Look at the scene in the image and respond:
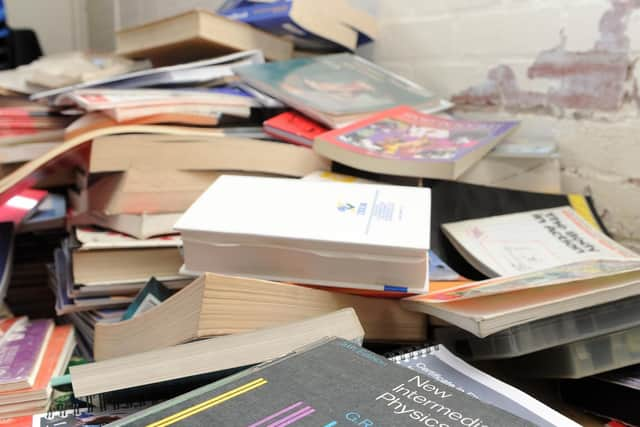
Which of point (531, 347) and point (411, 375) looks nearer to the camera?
point (411, 375)

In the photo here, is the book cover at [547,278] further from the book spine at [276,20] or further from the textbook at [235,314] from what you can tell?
the book spine at [276,20]

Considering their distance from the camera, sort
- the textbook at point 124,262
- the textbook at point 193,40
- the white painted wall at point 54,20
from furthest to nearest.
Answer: the white painted wall at point 54,20, the textbook at point 193,40, the textbook at point 124,262

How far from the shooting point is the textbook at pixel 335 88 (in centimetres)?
95

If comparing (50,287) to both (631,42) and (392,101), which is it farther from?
(631,42)

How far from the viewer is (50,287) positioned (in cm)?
105

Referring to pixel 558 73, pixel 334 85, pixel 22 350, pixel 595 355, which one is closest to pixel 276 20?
pixel 334 85

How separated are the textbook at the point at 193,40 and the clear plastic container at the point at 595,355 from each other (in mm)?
783

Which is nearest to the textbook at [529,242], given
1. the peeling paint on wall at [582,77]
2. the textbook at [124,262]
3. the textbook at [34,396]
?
the peeling paint on wall at [582,77]

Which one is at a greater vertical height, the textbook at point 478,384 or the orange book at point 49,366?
the textbook at point 478,384

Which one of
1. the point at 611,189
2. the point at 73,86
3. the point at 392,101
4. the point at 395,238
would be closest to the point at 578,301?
the point at 395,238

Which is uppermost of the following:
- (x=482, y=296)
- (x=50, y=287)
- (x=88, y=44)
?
(x=88, y=44)

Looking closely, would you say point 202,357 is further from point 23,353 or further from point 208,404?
point 23,353

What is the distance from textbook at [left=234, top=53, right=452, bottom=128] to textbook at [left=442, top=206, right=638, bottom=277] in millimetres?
279

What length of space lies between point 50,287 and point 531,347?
2.74 ft
